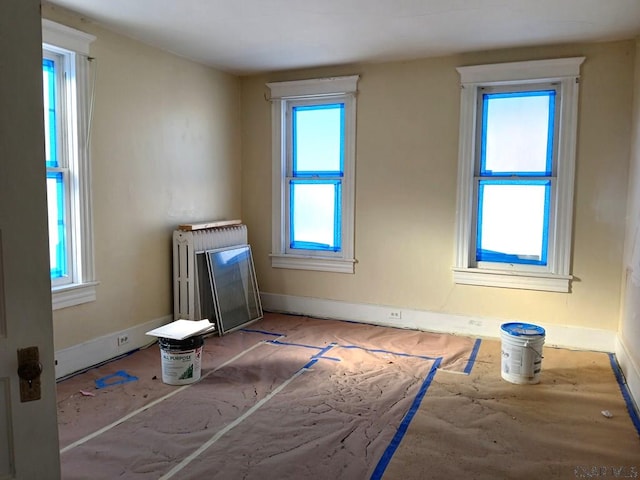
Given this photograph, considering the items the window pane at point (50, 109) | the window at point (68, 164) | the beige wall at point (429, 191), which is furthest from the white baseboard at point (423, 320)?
the window pane at point (50, 109)

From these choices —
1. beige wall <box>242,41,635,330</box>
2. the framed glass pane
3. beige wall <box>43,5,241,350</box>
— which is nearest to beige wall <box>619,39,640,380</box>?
beige wall <box>242,41,635,330</box>

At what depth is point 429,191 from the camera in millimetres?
4820

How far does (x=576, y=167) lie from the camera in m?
4.29

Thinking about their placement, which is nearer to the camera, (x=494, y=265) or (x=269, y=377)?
(x=269, y=377)

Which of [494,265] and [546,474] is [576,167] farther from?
[546,474]

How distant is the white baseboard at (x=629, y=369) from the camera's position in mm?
3256

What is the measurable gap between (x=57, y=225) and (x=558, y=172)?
413 cm

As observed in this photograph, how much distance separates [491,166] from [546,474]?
9.46 ft

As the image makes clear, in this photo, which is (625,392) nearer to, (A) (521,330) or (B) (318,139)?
(A) (521,330)

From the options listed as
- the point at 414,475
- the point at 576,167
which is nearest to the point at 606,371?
the point at 576,167

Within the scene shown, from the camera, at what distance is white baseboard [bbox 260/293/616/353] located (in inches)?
171

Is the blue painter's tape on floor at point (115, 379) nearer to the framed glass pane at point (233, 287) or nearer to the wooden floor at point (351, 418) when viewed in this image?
the wooden floor at point (351, 418)

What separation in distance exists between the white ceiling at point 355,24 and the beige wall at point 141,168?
0.85ft

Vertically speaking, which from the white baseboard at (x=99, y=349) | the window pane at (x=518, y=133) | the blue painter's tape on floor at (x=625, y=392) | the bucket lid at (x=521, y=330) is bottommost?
the blue painter's tape on floor at (x=625, y=392)
